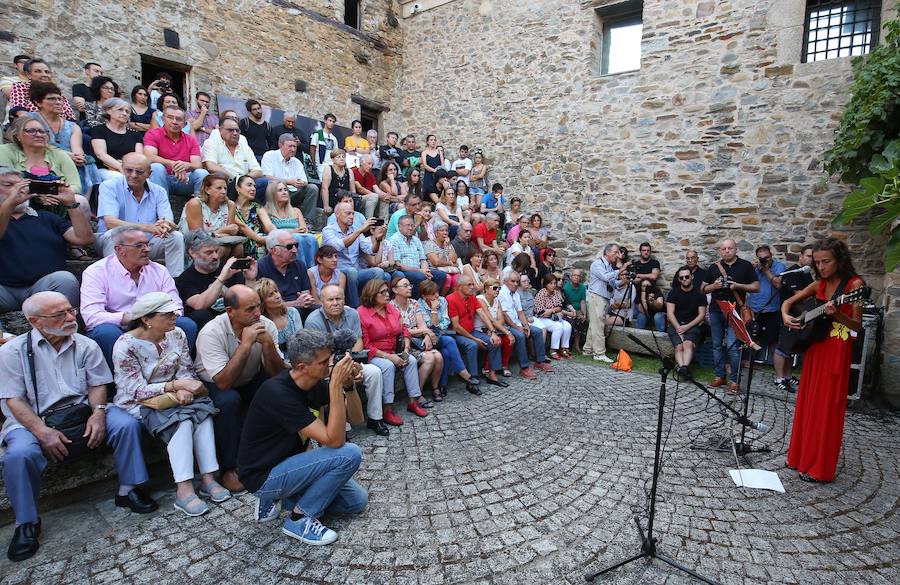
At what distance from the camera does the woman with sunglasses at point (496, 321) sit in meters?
6.40

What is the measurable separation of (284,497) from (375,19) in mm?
12792

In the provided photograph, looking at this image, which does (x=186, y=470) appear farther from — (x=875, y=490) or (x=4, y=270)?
(x=875, y=490)

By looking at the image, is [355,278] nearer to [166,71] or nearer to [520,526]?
[520,526]

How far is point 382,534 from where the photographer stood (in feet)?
9.24

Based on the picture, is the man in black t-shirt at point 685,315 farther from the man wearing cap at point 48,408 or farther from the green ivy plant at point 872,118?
the man wearing cap at point 48,408

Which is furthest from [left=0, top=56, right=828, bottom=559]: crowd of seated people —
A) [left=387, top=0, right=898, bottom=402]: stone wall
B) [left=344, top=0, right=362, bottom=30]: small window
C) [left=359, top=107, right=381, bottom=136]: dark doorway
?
[left=344, top=0, right=362, bottom=30]: small window

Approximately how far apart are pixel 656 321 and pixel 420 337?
465 cm

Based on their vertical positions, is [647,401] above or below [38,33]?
below

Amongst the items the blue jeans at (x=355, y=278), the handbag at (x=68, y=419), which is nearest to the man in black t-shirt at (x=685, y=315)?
the blue jeans at (x=355, y=278)

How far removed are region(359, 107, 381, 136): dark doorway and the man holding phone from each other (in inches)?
387

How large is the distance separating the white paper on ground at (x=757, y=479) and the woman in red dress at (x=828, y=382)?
10.9 inches

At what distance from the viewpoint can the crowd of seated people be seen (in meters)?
3.05

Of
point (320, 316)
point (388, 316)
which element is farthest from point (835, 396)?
point (320, 316)

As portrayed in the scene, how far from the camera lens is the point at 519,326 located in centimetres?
689
